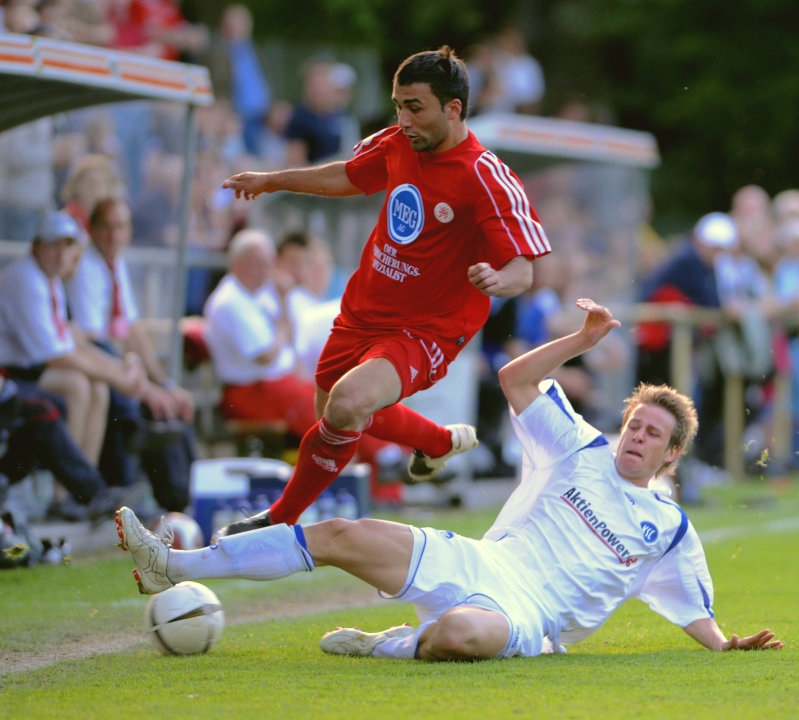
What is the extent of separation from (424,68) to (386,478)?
5.60 meters

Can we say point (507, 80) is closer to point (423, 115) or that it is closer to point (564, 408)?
point (423, 115)

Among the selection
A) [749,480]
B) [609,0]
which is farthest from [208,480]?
[609,0]

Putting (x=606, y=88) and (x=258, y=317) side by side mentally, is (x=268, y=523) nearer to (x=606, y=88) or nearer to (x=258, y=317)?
(x=258, y=317)

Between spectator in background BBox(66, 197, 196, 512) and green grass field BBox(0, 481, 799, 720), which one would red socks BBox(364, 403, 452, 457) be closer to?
green grass field BBox(0, 481, 799, 720)

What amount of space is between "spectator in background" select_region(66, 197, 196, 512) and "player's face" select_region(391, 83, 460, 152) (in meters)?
3.65

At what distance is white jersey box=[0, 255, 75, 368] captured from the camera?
897 cm

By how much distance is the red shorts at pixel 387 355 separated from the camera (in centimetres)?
659

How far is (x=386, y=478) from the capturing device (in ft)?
37.9

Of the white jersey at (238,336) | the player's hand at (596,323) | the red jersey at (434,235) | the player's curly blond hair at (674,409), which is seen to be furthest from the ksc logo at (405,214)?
the white jersey at (238,336)

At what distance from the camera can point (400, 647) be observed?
228 inches

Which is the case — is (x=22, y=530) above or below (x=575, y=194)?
below

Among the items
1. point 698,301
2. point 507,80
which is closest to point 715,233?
point 698,301

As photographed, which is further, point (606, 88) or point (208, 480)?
point (606, 88)

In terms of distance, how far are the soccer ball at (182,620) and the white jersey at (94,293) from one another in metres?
4.08
